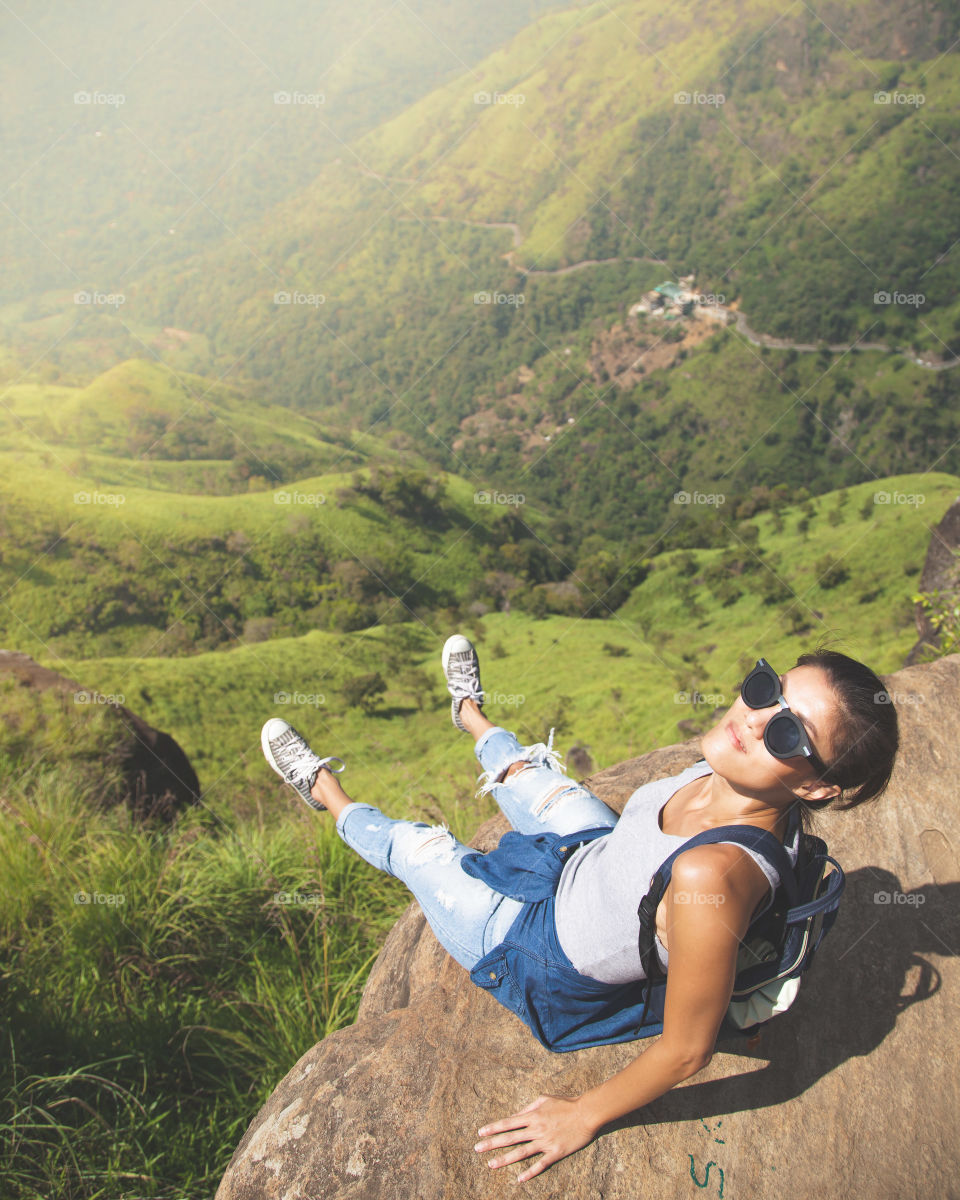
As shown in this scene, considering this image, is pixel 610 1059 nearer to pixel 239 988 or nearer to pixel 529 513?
pixel 239 988

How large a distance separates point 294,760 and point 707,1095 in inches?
98.4

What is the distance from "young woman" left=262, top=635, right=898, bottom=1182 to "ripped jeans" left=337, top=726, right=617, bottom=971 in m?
0.01

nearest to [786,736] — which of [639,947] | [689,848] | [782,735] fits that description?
[782,735]

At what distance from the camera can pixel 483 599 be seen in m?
51.1

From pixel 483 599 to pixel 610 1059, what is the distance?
48.4 m

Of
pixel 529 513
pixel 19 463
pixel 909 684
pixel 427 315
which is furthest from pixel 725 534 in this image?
pixel 427 315

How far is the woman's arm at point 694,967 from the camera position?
6.45 feet

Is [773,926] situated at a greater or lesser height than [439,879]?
greater

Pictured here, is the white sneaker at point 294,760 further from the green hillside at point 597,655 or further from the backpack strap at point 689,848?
the green hillside at point 597,655

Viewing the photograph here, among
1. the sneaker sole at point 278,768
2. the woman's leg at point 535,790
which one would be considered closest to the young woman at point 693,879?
the woman's leg at point 535,790

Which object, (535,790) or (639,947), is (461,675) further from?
(639,947)

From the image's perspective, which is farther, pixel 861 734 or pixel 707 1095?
pixel 707 1095

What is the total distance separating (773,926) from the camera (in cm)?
221

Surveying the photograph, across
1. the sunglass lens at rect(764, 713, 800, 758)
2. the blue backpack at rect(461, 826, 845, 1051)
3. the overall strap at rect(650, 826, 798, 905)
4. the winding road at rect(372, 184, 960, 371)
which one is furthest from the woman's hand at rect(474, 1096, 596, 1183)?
the winding road at rect(372, 184, 960, 371)
